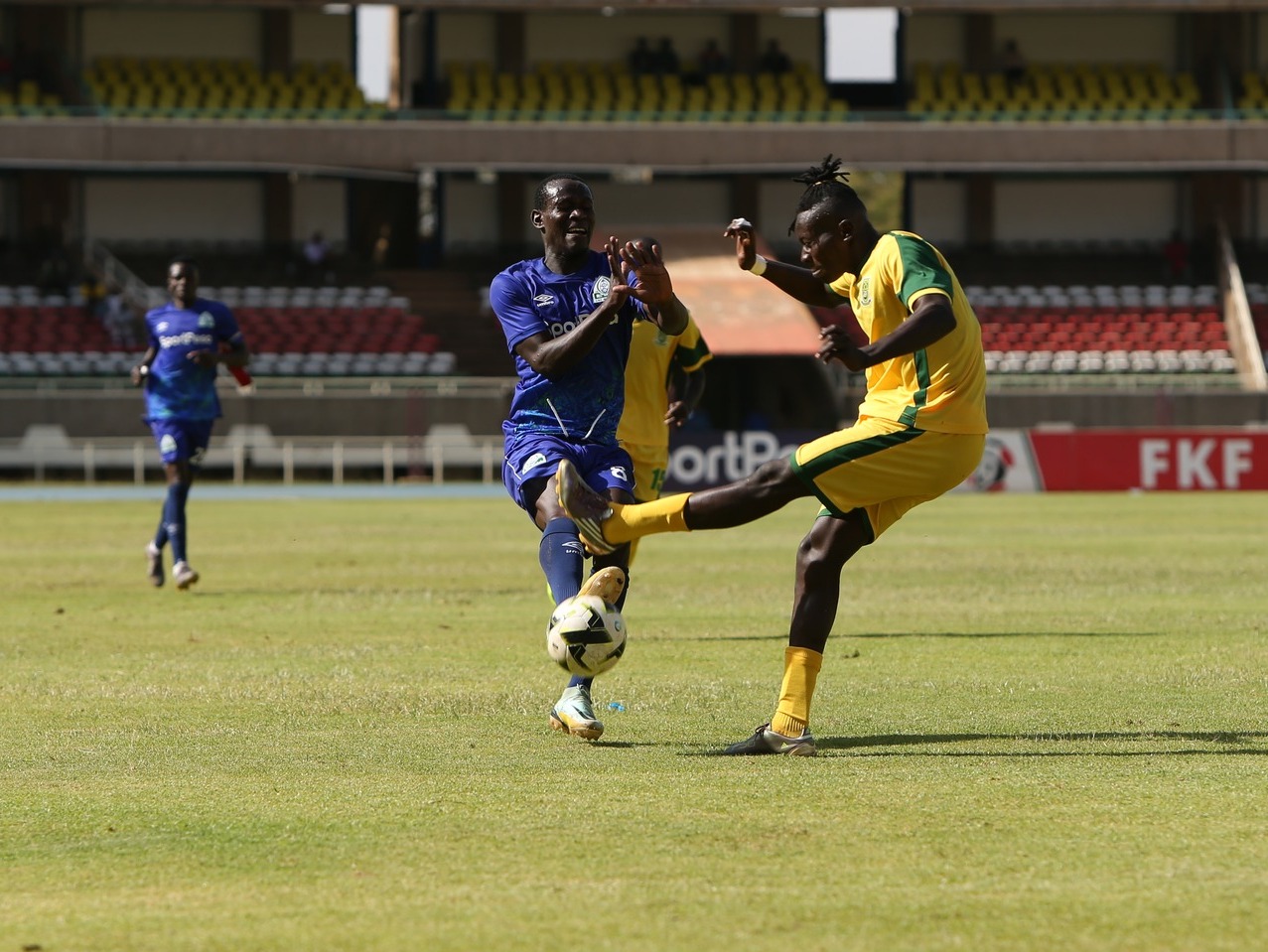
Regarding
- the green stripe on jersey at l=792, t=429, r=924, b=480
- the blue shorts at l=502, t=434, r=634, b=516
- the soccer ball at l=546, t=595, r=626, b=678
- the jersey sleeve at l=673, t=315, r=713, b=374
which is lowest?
the soccer ball at l=546, t=595, r=626, b=678

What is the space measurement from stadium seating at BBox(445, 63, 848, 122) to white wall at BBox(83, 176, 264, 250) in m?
6.40

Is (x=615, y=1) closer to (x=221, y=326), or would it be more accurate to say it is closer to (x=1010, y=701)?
(x=221, y=326)

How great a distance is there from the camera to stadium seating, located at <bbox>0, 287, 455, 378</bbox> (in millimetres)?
41844

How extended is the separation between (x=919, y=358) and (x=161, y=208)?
44.9m

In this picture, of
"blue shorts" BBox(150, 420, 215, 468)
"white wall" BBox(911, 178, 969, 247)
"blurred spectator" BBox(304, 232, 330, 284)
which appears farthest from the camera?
"white wall" BBox(911, 178, 969, 247)

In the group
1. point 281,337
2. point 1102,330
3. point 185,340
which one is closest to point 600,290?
point 185,340

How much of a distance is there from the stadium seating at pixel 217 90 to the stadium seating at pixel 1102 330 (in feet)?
52.7

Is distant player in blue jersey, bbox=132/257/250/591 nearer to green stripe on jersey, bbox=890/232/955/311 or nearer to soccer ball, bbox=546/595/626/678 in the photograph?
soccer ball, bbox=546/595/626/678

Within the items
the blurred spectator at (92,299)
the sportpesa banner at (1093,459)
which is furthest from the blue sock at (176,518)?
the blurred spectator at (92,299)

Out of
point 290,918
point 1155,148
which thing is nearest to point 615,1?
point 1155,148

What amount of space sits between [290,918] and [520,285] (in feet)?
12.7

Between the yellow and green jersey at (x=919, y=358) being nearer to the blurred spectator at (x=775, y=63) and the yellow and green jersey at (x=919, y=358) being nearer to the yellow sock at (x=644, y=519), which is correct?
the yellow sock at (x=644, y=519)

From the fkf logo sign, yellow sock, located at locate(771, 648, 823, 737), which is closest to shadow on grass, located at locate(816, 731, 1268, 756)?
yellow sock, located at locate(771, 648, 823, 737)

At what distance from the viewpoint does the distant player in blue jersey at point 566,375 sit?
8.00m
